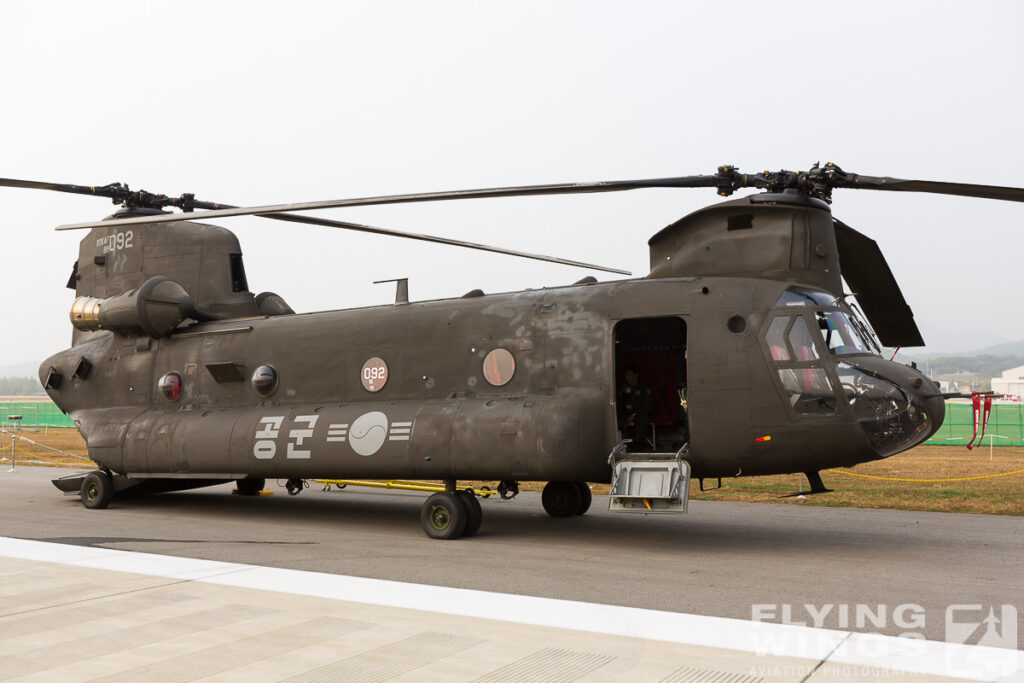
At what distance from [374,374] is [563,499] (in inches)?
140

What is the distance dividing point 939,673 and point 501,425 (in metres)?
6.69

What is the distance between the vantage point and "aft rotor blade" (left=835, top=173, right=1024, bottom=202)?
29.0 feet

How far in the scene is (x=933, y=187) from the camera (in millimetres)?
9273

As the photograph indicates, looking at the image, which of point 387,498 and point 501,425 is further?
point 387,498

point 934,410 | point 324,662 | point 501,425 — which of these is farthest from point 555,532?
point 324,662

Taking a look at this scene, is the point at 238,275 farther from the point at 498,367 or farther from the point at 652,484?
the point at 652,484

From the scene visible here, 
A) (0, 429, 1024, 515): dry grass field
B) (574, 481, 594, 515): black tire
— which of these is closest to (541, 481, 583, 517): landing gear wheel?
(574, 481, 594, 515): black tire

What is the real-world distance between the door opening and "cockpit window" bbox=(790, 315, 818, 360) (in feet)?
6.54

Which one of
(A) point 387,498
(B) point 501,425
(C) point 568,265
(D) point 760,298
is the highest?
(C) point 568,265

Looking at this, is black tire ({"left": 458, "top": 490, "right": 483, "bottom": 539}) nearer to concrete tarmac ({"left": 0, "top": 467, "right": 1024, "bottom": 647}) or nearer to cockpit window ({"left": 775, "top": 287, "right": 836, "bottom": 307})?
concrete tarmac ({"left": 0, "top": 467, "right": 1024, "bottom": 647})

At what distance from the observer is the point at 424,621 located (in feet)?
20.2

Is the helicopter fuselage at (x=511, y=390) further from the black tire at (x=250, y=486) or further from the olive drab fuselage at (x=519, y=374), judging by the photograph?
the black tire at (x=250, y=486)

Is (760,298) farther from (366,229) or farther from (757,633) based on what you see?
(366,229)

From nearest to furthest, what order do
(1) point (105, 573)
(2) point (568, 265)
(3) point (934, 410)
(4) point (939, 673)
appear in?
(4) point (939, 673), (1) point (105, 573), (3) point (934, 410), (2) point (568, 265)
